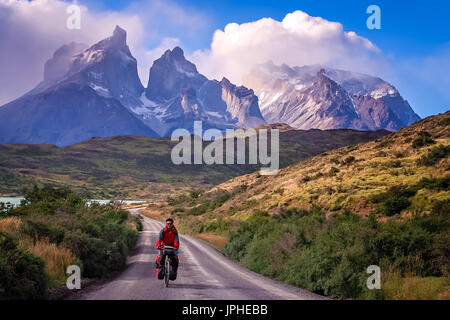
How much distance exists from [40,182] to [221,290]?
16034 cm

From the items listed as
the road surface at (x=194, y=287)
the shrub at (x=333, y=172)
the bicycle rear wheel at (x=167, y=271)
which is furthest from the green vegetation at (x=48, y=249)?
the shrub at (x=333, y=172)

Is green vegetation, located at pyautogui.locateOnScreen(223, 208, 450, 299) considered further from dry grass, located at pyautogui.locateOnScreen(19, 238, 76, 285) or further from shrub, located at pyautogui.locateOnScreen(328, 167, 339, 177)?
shrub, located at pyautogui.locateOnScreen(328, 167, 339, 177)

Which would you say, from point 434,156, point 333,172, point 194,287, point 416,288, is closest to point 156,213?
point 333,172

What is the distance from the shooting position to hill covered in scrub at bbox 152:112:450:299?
46.0 ft

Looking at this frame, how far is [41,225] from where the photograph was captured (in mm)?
15930

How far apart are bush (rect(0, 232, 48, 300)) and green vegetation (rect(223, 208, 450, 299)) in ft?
30.5

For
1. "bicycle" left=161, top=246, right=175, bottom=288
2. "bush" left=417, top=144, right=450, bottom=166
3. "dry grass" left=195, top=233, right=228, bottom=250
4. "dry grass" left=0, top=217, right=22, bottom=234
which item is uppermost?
"bush" left=417, top=144, right=450, bottom=166

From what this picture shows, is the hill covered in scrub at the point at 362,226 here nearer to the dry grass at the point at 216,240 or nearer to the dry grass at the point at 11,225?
the dry grass at the point at 216,240

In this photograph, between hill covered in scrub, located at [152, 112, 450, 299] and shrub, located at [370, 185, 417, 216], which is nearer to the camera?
hill covered in scrub, located at [152, 112, 450, 299]

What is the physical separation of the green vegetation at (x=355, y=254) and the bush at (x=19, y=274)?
9.29m

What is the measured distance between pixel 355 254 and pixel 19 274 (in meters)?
11.0

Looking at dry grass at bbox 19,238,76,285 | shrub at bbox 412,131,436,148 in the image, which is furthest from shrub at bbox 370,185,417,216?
dry grass at bbox 19,238,76,285

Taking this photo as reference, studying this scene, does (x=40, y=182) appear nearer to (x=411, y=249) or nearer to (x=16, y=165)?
(x=16, y=165)
